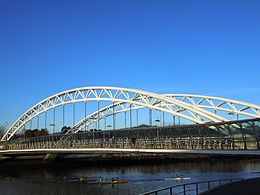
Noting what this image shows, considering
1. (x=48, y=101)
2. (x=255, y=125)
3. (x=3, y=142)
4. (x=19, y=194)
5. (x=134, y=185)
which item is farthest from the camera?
(x=3, y=142)

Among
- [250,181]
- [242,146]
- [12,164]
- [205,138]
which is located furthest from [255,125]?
[12,164]

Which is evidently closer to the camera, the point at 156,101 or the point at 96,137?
the point at 156,101

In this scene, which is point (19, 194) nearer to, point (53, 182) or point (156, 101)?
point (53, 182)

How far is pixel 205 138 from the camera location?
102 feet

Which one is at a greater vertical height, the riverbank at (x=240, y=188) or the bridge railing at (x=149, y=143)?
the bridge railing at (x=149, y=143)

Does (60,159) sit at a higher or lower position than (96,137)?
lower

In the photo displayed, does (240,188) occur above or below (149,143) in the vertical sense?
below

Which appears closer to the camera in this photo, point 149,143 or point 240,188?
point 240,188

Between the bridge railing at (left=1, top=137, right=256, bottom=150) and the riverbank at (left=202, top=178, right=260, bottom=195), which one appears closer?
the riverbank at (left=202, top=178, right=260, bottom=195)

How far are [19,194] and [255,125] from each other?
21.9 meters

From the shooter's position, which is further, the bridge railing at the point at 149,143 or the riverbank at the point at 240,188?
the bridge railing at the point at 149,143

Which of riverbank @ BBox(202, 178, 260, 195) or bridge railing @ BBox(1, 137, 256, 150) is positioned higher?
bridge railing @ BBox(1, 137, 256, 150)

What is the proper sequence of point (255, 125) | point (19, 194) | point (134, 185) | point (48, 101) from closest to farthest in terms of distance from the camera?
1. point (255, 125)
2. point (19, 194)
3. point (134, 185)
4. point (48, 101)

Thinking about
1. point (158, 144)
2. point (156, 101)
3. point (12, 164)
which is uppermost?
point (156, 101)
